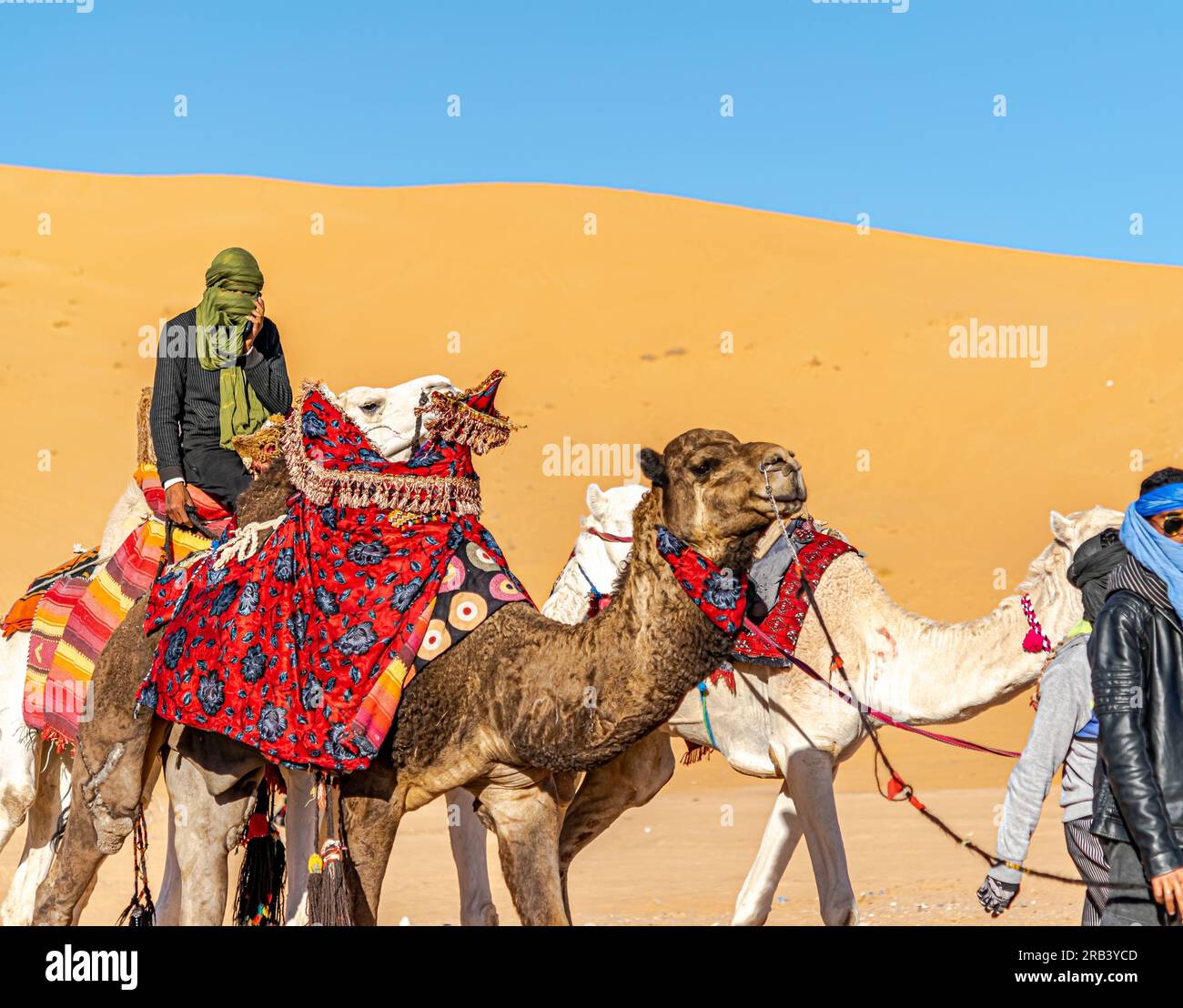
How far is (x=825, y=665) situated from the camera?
8.94 meters

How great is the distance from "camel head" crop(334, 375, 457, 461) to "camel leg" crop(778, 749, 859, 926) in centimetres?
288

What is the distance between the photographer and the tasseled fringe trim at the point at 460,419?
6.70 meters

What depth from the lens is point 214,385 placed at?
7648 millimetres

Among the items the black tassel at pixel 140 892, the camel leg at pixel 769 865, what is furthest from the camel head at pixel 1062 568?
the black tassel at pixel 140 892

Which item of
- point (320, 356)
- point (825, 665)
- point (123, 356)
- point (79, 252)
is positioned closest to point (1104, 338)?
point (320, 356)

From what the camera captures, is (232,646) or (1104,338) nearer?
(232,646)

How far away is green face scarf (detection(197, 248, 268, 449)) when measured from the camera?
7.58 m

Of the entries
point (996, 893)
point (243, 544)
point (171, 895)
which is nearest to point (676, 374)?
point (171, 895)

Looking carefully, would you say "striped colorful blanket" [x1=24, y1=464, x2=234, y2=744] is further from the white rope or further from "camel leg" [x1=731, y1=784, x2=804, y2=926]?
"camel leg" [x1=731, y1=784, x2=804, y2=926]

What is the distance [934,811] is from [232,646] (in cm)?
1032

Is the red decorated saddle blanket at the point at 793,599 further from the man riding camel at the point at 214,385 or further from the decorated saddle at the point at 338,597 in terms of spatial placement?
the man riding camel at the point at 214,385

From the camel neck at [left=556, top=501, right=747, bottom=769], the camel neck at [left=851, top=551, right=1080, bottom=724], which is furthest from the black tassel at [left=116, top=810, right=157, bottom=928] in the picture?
the camel neck at [left=851, top=551, right=1080, bottom=724]

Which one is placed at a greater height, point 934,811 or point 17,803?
point 17,803

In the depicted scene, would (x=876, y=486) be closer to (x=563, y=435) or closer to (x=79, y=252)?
(x=563, y=435)
